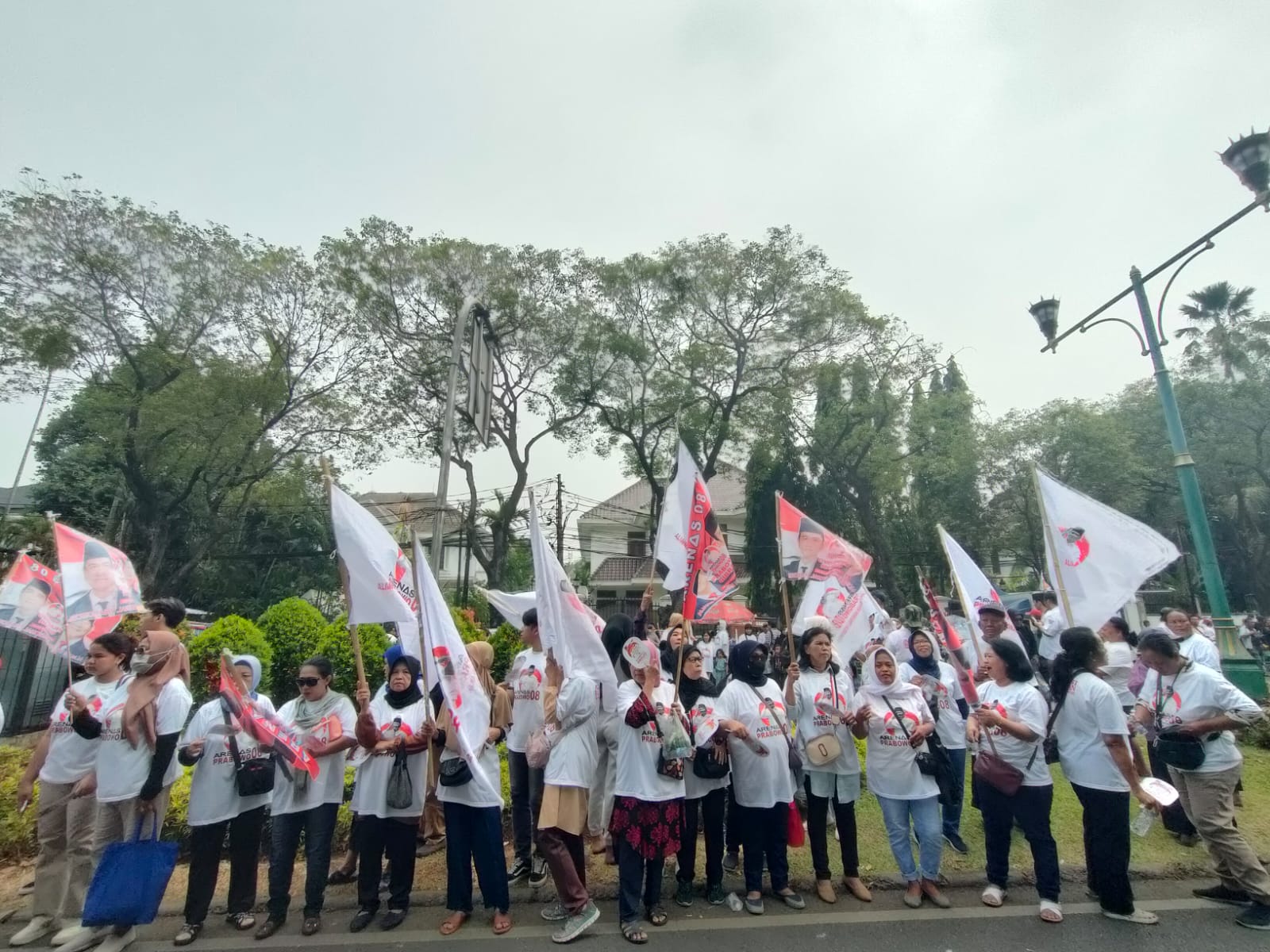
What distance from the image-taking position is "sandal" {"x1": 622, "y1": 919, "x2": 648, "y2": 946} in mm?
4004

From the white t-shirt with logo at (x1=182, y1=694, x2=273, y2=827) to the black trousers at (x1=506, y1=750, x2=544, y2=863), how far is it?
1782 mm

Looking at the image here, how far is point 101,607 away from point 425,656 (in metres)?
2.55

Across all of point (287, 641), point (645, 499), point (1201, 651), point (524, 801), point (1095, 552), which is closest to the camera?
point (1095, 552)

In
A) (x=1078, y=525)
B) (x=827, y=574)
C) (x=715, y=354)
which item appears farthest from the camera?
(x=715, y=354)

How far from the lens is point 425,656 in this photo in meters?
4.32

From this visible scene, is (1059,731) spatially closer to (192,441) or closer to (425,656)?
(425,656)

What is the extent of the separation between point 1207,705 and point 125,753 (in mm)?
6912

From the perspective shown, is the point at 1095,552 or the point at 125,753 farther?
the point at 1095,552

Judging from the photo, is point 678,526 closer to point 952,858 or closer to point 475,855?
point 475,855

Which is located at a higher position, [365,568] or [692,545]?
[692,545]

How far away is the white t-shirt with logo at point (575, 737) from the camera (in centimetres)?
420

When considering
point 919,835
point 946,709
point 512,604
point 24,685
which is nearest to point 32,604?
point 512,604

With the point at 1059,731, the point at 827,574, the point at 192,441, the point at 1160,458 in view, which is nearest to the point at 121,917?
the point at 827,574

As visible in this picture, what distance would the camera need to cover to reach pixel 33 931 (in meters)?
4.27
